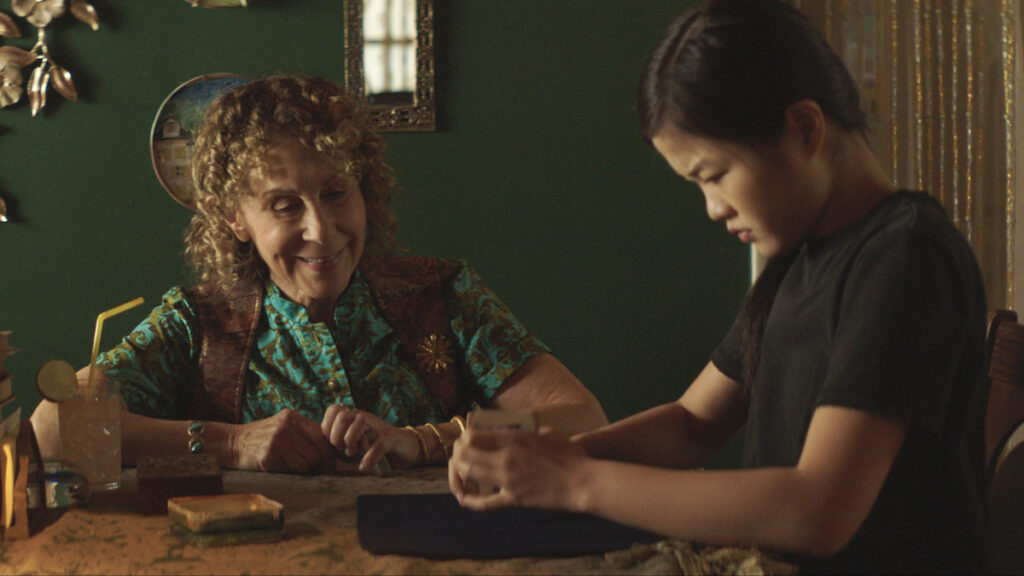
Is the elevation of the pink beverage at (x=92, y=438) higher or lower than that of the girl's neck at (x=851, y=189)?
lower

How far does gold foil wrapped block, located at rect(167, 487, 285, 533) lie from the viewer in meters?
1.10

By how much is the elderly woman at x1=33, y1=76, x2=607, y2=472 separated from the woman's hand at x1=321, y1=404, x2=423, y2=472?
0.28 metres

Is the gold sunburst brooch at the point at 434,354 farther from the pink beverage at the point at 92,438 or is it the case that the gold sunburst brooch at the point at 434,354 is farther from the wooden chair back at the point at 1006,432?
the wooden chair back at the point at 1006,432

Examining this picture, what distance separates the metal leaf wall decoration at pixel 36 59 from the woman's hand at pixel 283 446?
1960mm

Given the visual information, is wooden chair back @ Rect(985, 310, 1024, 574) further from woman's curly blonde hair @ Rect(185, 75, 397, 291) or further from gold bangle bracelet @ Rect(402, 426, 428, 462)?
woman's curly blonde hair @ Rect(185, 75, 397, 291)

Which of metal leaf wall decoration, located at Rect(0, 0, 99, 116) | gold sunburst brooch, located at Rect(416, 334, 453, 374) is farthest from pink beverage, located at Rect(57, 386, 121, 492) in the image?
metal leaf wall decoration, located at Rect(0, 0, 99, 116)

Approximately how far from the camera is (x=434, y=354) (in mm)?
1982

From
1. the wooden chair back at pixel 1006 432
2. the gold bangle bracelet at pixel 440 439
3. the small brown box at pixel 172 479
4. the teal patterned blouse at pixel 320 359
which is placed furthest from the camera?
the teal patterned blouse at pixel 320 359

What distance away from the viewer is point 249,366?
1912mm

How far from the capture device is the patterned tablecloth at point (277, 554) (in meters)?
1.00

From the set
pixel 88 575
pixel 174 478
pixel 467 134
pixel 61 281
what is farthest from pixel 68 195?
pixel 88 575

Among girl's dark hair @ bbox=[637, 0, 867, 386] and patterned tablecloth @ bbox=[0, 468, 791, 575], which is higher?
girl's dark hair @ bbox=[637, 0, 867, 386]

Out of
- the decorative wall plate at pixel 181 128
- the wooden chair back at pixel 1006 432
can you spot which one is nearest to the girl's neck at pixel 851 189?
the wooden chair back at pixel 1006 432

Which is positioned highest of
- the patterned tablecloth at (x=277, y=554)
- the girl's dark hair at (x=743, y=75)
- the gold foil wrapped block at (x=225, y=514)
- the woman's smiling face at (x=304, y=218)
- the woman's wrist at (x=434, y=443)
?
the girl's dark hair at (x=743, y=75)
